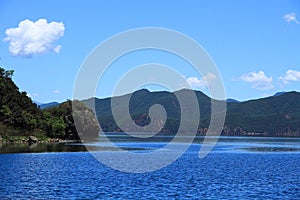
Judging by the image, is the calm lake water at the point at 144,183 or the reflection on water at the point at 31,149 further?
the reflection on water at the point at 31,149

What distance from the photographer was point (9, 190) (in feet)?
179

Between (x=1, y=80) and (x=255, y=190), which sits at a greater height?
(x=1, y=80)

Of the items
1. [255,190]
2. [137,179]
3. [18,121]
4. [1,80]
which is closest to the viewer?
[255,190]

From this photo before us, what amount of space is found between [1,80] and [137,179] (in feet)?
476

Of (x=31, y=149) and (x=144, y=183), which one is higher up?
(x=31, y=149)

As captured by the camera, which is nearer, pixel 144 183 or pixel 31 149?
pixel 144 183

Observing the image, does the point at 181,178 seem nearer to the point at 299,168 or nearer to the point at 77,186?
the point at 77,186

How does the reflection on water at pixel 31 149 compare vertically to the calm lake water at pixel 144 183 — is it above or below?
above

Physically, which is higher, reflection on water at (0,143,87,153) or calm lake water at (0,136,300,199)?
reflection on water at (0,143,87,153)

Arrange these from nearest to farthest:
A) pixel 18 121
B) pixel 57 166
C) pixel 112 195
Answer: pixel 112 195
pixel 57 166
pixel 18 121

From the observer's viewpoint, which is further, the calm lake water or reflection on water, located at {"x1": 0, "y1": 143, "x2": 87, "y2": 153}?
reflection on water, located at {"x1": 0, "y1": 143, "x2": 87, "y2": 153}

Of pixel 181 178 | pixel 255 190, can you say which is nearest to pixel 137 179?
pixel 181 178

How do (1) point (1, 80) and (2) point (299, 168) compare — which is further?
(1) point (1, 80)

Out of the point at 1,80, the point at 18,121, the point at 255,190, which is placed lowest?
the point at 255,190
